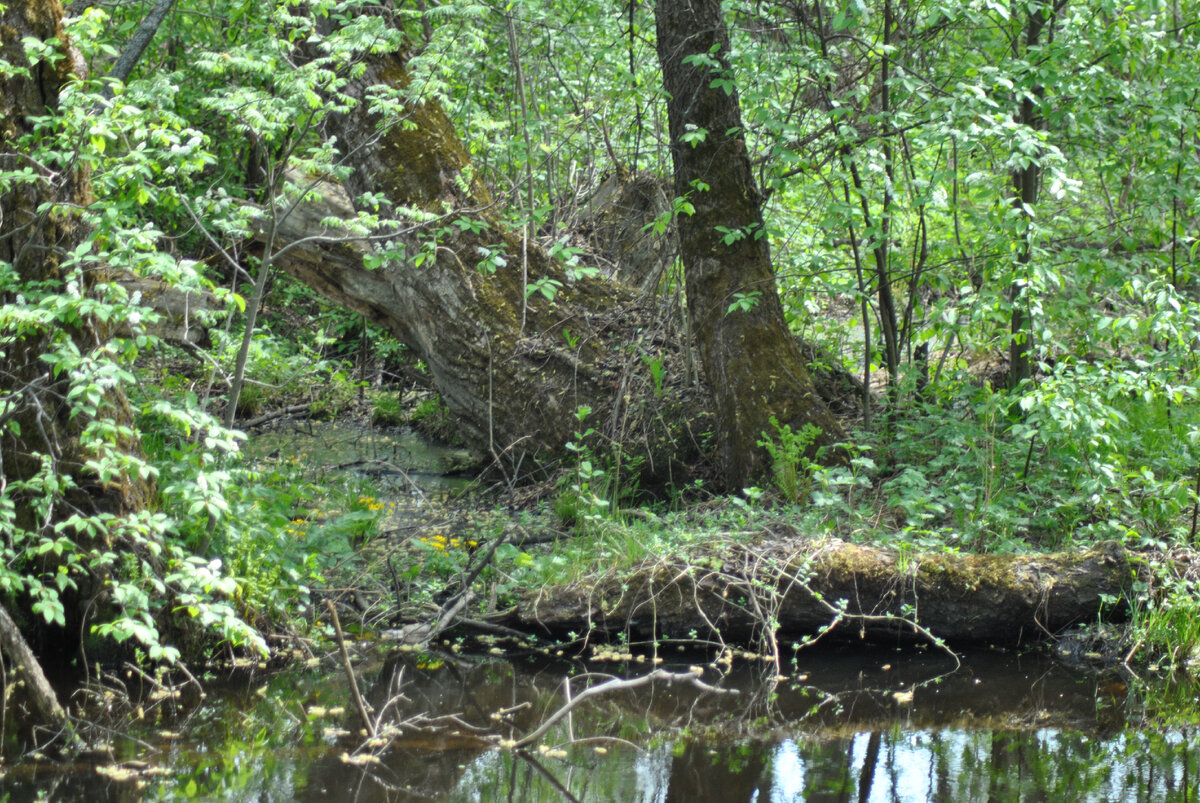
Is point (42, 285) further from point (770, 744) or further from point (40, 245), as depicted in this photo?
point (770, 744)

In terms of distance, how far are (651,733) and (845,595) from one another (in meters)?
1.23

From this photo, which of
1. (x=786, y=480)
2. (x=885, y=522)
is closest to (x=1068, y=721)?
(x=885, y=522)

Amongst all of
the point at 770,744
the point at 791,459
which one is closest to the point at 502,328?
the point at 791,459

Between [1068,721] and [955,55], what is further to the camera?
[955,55]

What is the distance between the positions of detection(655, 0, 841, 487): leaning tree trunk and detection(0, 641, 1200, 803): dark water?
1.68 meters

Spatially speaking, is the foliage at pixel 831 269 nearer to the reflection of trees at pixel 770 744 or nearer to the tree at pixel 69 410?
the tree at pixel 69 410

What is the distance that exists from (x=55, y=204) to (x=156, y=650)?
5.09 ft

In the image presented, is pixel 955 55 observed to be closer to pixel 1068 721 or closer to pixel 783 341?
pixel 783 341

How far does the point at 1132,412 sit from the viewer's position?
5305 mm

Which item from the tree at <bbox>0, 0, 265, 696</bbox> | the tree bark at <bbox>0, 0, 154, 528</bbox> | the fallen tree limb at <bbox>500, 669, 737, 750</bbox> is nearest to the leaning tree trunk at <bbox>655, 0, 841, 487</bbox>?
the fallen tree limb at <bbox>500, 669, 737, 750</bbox>

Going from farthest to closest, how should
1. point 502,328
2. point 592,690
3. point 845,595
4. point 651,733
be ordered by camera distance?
point 502,328, point 845,595, point 651,733, point 592,690

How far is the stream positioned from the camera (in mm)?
3230

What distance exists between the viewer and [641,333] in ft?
22.0

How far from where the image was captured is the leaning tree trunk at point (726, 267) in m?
5.80
